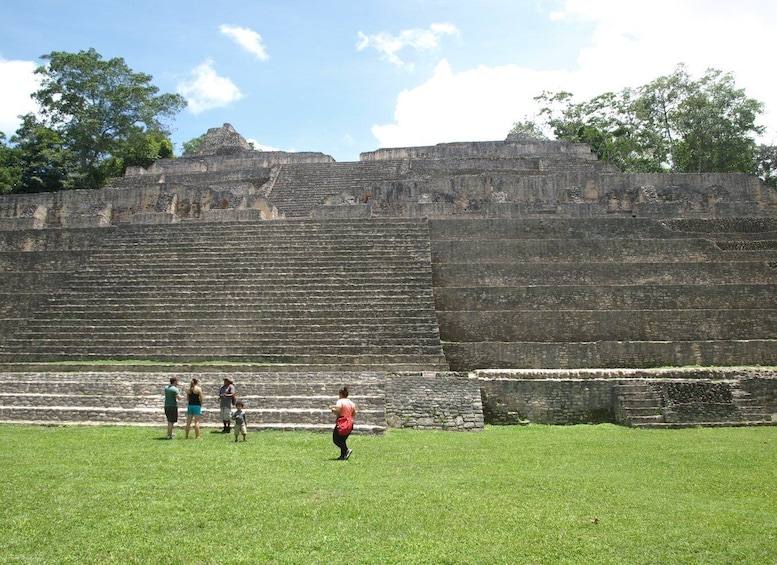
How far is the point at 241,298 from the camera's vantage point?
15.0 m

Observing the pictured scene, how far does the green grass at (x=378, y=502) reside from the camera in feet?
14.9

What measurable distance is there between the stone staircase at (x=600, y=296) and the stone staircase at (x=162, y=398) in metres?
3.42

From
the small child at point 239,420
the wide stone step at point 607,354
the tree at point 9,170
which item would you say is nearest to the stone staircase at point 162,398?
the small child at point 239,420

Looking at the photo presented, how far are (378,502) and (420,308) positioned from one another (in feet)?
28.3

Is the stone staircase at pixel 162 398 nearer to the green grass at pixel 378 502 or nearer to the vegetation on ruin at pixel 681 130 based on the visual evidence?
the green grass at pixel 378 502

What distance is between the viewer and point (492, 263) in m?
15.8

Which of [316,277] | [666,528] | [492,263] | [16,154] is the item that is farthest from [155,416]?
[16,154]

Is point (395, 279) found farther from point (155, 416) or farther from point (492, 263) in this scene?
point (155, 416)

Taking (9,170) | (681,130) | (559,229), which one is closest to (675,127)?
(681,130)

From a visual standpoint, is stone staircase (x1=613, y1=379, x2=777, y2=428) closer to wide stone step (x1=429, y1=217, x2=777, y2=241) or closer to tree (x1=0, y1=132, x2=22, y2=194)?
wide stone step (x1=429, y1=217, x2=777, y2=241)

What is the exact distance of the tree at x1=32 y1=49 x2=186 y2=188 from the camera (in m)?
31.4

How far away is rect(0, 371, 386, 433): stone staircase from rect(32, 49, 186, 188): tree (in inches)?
866

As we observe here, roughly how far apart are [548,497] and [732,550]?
162 cm

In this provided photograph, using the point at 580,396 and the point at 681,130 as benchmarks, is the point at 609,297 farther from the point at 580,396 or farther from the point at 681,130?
the point at 681,130
